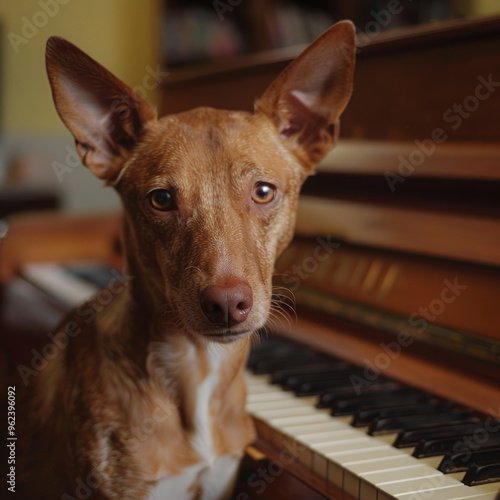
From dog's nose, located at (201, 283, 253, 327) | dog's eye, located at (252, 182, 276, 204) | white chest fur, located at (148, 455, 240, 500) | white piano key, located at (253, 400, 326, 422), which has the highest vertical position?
dog's eye, located at (252, 182, 276, 204)

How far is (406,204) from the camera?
5.58 ft

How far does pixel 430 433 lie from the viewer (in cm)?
122

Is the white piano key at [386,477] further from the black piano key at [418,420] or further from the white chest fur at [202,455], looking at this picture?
the white chest fur at [202,455]

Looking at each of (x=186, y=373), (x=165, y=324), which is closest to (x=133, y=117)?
(x=165, y=324)

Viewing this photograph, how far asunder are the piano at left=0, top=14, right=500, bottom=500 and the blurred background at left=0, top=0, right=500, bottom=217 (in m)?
1.88

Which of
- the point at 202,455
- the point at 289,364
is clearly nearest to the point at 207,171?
the point at 202,455

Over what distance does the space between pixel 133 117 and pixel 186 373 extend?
0.48 metres

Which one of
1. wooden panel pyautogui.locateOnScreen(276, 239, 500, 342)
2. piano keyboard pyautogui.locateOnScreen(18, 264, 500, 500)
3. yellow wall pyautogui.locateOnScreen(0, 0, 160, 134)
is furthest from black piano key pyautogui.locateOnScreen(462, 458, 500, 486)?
yellow wall pyautogui.locateOnScreen(0, 0, 160, 134)

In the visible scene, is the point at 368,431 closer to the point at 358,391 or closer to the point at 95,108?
the point at 358,391

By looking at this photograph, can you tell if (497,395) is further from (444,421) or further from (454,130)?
Answer: (454,130)

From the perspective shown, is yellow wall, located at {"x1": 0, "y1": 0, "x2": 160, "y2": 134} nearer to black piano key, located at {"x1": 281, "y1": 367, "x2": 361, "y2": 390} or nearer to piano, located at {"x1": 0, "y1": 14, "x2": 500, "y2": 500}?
piano, located at {"x1": 0, "y1": 14, "x2": 500, "y2": 500}

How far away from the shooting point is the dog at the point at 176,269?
1047mm

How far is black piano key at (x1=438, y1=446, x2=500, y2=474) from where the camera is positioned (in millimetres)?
1110

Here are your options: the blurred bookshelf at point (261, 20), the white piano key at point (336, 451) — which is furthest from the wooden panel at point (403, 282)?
the blurred bookshelf at point (261, 20)
